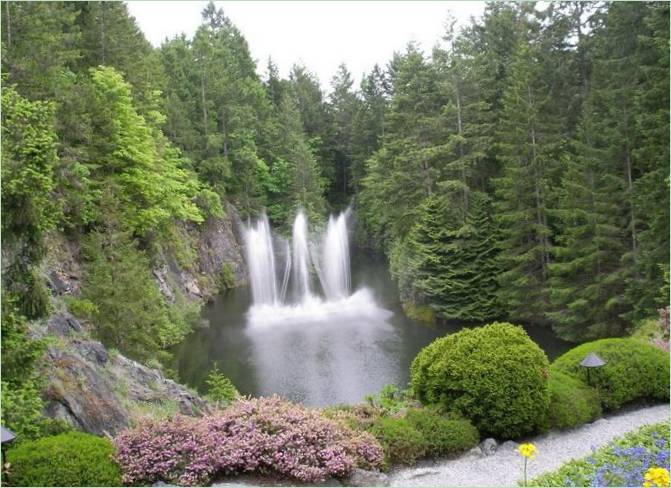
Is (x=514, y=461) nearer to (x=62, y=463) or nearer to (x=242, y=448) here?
(x=242, y=448)

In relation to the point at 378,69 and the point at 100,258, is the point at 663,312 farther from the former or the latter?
the point at 378,69

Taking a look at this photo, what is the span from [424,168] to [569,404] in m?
21.4

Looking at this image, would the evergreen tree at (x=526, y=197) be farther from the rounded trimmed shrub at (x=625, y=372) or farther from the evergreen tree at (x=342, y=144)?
the evergreen tree at (x=342, y=144)

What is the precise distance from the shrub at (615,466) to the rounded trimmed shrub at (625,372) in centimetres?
301

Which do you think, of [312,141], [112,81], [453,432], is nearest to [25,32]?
[112,81]

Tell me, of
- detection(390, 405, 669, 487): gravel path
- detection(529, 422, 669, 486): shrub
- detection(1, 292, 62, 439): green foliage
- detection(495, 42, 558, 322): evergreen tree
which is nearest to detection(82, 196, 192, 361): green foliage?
detection(1, 292, 62, 439): green foliage

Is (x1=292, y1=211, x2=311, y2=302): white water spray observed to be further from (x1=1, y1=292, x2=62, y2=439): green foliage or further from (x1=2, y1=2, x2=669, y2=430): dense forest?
(x1=1, y1=292, x2=62, y2=439): green foliage

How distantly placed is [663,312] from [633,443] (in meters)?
8.85

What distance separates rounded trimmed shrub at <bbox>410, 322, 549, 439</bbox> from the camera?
975 cm

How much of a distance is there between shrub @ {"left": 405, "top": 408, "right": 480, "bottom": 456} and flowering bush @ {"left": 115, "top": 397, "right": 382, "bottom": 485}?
102cm

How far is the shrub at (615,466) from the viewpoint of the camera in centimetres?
610

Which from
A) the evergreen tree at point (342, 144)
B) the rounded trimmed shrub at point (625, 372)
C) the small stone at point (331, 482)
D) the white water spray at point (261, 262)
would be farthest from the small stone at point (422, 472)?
the evergreen tree at point (342, 144)

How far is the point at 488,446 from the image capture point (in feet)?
31.7

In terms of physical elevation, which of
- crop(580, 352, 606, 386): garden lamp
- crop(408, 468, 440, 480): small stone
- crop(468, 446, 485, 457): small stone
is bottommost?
crop(468, 446, 485, 457): small stone
